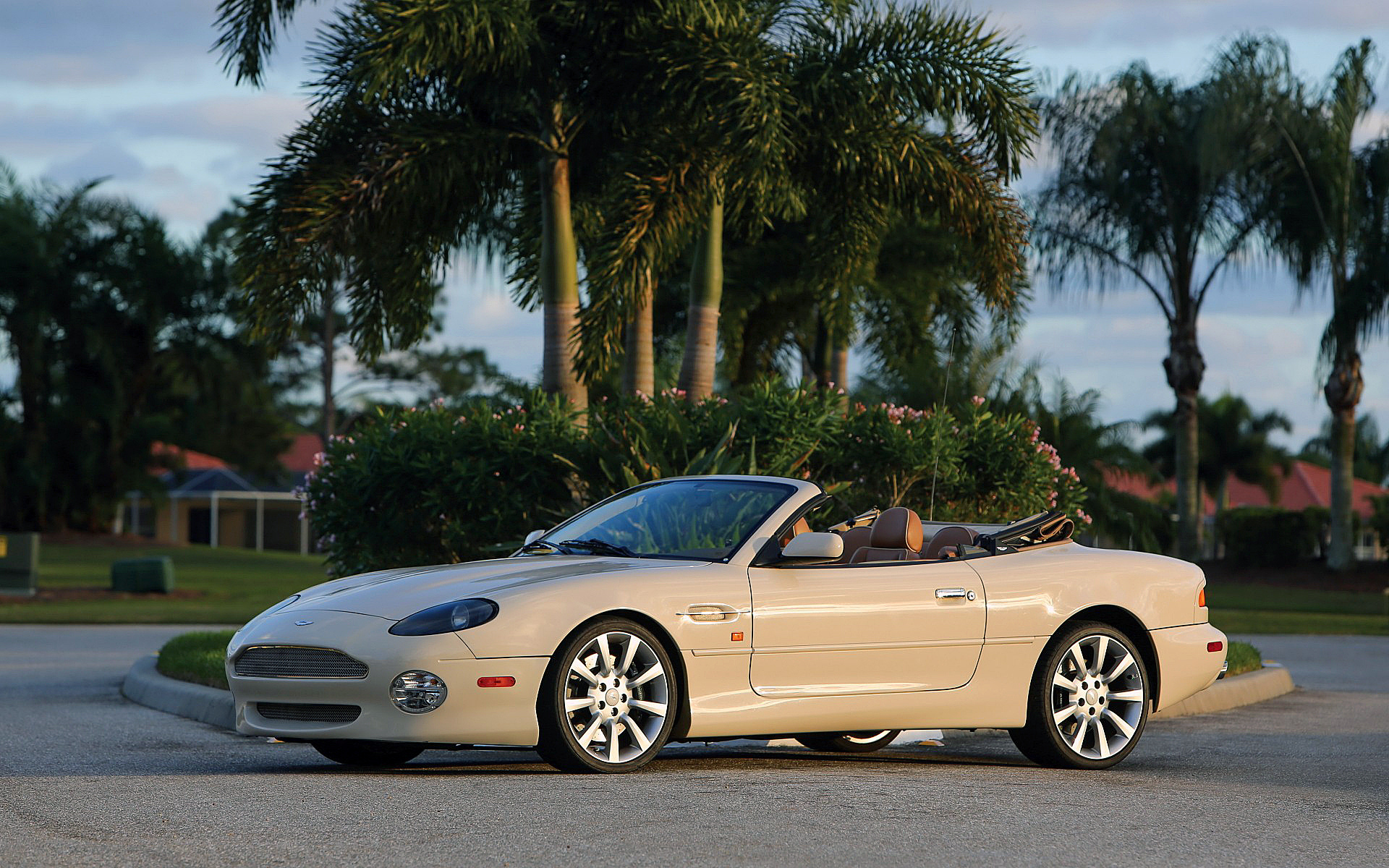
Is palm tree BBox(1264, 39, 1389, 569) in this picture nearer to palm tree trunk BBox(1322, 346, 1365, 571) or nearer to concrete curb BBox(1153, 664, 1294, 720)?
palm tree trunk BBox(1322, 346, 1365, 571)

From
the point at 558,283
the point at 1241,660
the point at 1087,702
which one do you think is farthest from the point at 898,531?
the point at 558,283

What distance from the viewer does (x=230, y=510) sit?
67125 mm

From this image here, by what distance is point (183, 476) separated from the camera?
164ft

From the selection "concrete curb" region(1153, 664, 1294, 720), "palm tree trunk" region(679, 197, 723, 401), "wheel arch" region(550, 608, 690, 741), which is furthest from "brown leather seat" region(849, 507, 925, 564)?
"palm tree trunk" region(679, 197, 723, 401)

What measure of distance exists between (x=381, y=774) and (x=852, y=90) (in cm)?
1094

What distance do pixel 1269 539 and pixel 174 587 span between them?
2568cm

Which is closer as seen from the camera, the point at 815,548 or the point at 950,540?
the point at 815,548

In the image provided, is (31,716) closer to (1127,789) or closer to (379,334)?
(1127,789)

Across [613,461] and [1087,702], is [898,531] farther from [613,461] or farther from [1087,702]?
[613,461]

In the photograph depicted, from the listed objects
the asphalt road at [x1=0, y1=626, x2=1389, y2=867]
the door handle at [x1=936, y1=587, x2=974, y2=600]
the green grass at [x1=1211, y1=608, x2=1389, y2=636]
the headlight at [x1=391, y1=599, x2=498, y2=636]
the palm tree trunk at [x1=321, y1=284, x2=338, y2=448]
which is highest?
the palm tree trunk at [x1=321, y1=284, x2=338, y2=448]

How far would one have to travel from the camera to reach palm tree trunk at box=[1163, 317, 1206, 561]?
35.3 meters

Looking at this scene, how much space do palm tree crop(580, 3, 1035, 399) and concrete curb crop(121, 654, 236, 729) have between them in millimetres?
6046

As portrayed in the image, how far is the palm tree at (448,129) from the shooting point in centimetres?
1584

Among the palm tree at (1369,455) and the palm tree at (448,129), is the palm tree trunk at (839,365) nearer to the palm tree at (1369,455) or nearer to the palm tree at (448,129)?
the palm tree at (448,129)
